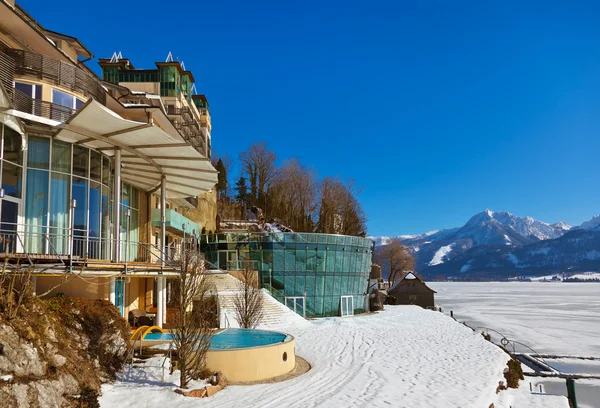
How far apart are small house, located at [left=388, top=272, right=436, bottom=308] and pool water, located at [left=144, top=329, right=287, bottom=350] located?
51.1 metres

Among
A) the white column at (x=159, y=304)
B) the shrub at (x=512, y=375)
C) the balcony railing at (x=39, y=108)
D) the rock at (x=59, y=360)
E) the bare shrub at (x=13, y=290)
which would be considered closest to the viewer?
the bare shrub at (x=13, y=290)

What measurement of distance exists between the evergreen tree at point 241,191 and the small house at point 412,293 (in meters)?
26.1

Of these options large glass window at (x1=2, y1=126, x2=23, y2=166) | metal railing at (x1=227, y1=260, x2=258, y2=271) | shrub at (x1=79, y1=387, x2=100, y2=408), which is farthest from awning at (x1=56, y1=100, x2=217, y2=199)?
metal railing at (x1=227, y1=260, x2=258, y2=271)

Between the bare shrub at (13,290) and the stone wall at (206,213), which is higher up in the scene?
the stone wall at (206,213)

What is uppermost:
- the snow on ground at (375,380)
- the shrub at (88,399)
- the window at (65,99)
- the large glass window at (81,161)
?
the window at (65,99)

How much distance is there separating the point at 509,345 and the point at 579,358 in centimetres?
542

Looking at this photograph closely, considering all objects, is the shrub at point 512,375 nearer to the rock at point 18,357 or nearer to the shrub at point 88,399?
the shrub at point 88,399

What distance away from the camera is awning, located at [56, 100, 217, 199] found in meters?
17.2

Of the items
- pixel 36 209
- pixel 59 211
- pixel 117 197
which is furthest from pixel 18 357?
pixel 117 197

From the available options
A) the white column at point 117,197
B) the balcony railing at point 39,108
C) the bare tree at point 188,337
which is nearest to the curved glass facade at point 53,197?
the white column at point 117,197

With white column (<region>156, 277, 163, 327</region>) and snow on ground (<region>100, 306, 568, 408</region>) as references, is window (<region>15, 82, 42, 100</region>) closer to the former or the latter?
white column (<region>156, 277, 163, 327</region>)

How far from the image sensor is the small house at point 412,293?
68938mm

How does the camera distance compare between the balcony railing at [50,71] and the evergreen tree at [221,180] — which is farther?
the evergreen tree at [221,180]

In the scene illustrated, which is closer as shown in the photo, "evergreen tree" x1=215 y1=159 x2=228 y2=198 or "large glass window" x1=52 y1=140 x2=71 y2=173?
"large glass window" x1=52 y1=140 x2=71 y2=173
